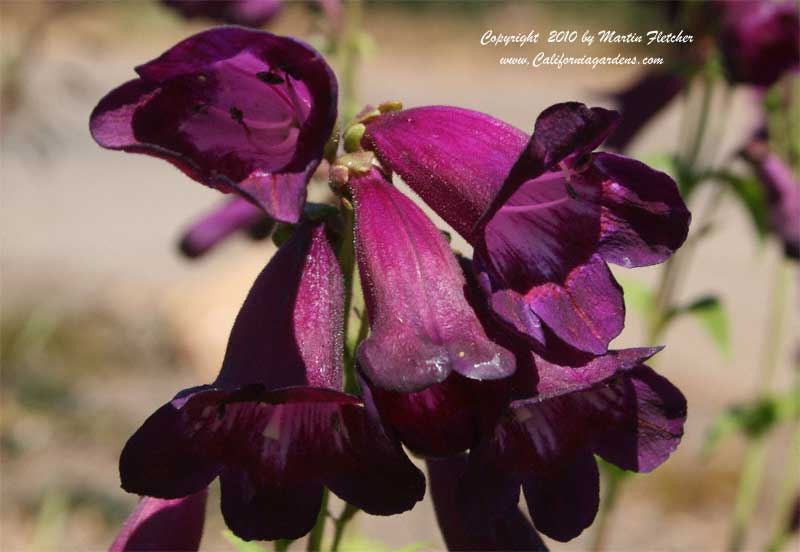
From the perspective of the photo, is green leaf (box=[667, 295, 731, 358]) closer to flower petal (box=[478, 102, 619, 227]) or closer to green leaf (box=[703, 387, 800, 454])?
green leaf (box=[703, 387, 800, 454])

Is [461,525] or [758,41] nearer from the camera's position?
[461,525]

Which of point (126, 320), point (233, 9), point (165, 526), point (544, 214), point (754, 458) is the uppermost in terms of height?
point (233, 9)

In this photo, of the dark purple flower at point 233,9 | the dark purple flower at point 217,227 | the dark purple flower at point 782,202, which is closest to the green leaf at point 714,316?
the dark purple flower at point 782,202

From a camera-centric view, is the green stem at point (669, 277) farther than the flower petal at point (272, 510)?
Yes

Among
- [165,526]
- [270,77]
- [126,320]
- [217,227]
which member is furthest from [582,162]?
[126,320]

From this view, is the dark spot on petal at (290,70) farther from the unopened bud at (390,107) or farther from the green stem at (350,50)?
the green stem at (350,50)

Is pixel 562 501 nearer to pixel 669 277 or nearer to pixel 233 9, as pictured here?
pixel 669 277

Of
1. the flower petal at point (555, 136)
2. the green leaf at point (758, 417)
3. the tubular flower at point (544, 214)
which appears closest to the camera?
the flower petal at point (555, 136)
